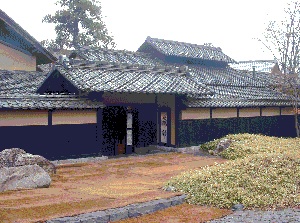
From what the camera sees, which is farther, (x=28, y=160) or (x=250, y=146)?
(x=250, y=146)

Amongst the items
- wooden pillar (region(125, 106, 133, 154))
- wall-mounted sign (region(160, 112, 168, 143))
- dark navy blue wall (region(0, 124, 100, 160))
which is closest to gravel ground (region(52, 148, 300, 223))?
dark navy blue wall (region(0, 124, 100, 160))

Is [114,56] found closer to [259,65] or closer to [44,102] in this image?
[44,102]

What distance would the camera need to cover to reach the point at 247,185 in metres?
10.5

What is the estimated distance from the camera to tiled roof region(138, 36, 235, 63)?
31156 mm

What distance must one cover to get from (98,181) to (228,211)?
466 centimetres

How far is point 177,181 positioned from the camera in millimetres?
11125

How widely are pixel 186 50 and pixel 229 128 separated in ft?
39.7

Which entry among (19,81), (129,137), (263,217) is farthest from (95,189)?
(19,81)

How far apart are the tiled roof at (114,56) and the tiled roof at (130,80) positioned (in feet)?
11.2

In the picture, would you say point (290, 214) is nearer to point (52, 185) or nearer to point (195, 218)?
point (195, 218)

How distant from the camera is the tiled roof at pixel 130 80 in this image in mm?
16828

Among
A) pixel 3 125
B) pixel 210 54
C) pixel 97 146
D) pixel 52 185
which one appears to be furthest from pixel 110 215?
pixel 210 54

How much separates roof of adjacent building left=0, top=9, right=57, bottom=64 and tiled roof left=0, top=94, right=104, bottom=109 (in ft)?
21.4

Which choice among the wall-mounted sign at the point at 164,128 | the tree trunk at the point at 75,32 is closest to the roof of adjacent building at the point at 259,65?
the tree trunk at the point at 75,32
